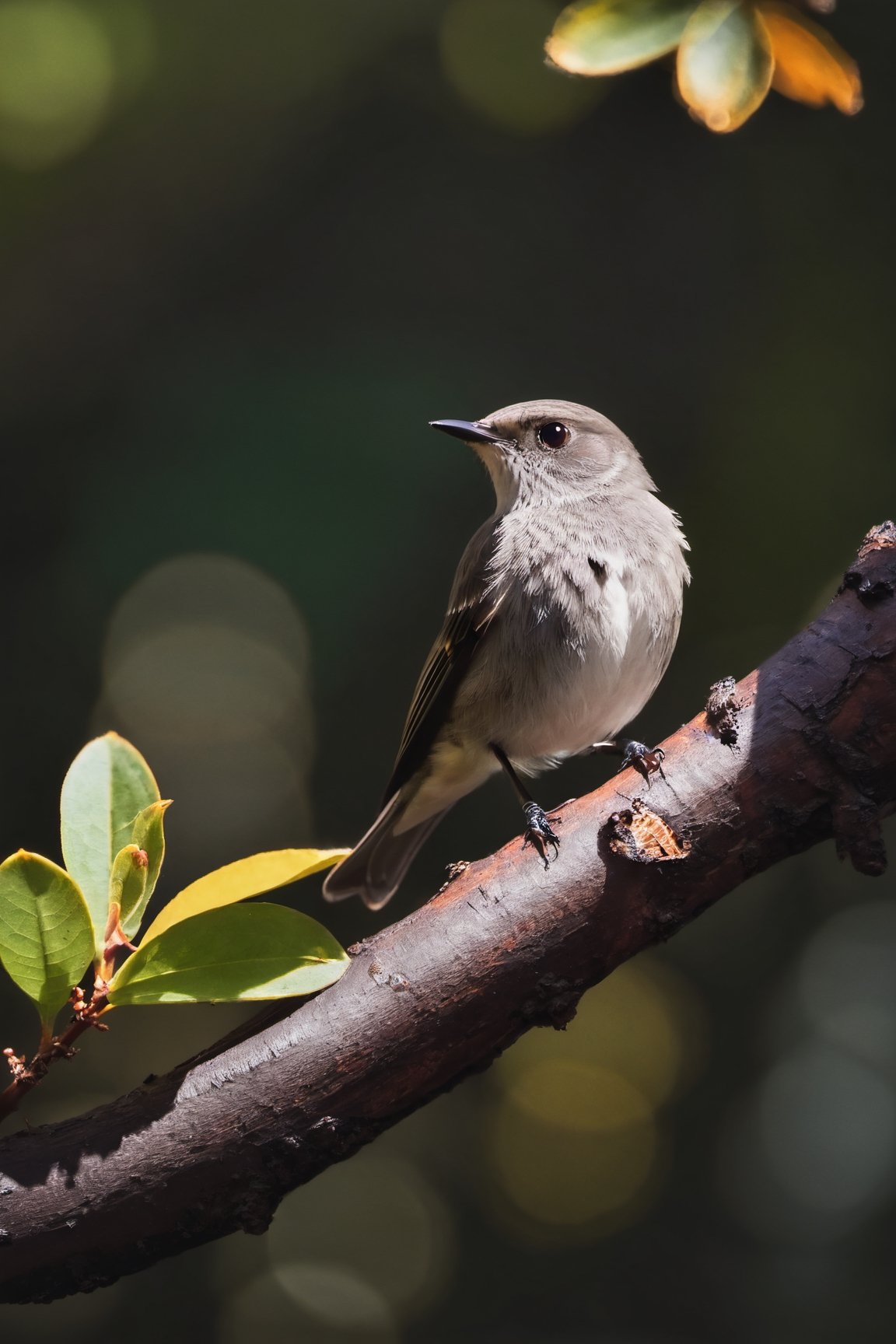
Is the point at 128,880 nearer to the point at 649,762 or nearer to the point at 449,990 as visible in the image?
the point at 449,990

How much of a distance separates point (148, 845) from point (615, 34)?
982mm

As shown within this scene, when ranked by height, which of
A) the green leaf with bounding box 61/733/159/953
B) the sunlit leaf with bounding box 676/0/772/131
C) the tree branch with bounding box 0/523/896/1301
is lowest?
the tree branch with bounding box 0/523/896/1301

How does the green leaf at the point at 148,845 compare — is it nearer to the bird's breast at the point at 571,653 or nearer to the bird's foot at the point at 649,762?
the bird's foot at the point at 649,762

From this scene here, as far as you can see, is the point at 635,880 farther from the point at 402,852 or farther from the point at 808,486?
the point at 808,486

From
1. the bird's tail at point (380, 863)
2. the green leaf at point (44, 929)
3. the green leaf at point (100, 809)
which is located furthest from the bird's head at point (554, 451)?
the green leaf at point (44, 929)

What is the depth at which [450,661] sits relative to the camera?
237cm

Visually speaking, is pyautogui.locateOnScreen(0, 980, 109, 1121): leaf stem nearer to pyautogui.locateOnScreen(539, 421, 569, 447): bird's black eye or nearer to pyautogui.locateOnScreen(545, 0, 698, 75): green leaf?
pyautogui.locateOnScreen(545, 0, 698, 75): green leaf

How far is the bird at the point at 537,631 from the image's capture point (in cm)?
225

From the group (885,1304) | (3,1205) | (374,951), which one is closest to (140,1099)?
(3,1205)

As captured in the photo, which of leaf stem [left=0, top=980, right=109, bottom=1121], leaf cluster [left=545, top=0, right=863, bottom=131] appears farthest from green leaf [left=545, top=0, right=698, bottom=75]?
leaf stem [left=0, top=980, right=109, bottom=1121]

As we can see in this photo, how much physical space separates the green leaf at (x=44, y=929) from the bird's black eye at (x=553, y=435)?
166 centimetres

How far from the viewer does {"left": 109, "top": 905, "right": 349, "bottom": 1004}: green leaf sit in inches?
50.4

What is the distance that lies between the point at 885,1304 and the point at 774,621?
151 cm

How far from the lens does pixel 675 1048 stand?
2.79m
